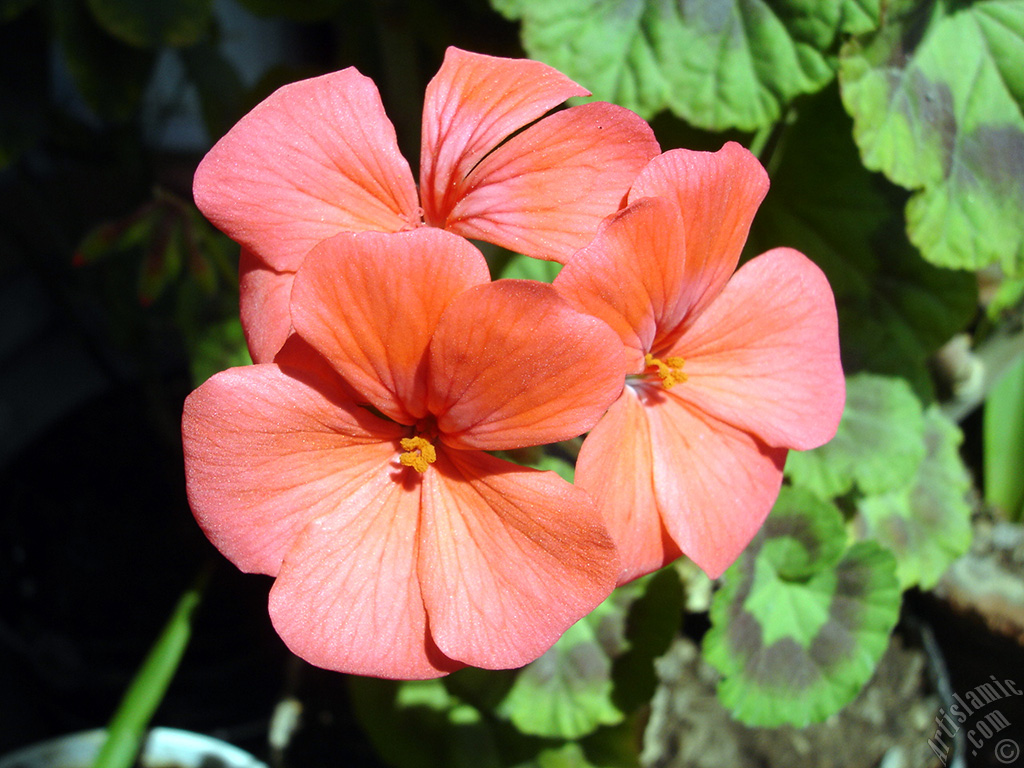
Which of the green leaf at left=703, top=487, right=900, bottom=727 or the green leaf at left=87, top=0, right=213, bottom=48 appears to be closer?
the green leaf at left=703, top=487, right=900, bottom=727

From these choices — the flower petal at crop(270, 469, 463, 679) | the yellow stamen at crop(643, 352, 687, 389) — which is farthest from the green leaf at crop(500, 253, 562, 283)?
the flower petal at crop(270, 469, 463, 679)

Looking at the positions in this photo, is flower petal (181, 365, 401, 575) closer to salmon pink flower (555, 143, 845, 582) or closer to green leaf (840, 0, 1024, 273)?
salmon pink flower (555, 143, 845, 582)

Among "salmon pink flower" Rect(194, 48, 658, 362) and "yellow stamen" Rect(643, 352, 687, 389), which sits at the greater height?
"salmon pink flower" Rect(194, 48, 658, 362)

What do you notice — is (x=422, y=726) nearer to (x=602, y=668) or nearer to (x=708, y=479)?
(x=602, y=668)

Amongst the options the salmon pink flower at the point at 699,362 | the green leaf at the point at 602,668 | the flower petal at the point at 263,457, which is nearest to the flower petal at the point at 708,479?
the salmon pink flower at the point at 699,362

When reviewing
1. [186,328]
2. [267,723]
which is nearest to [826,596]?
[186,328]

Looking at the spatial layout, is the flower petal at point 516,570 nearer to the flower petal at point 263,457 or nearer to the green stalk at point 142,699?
the flower petal at point 263,457
